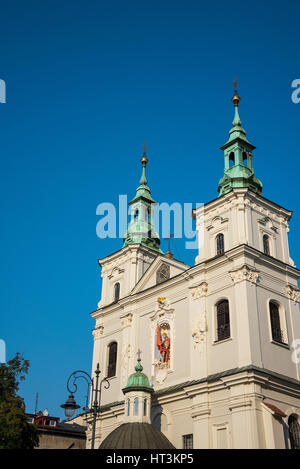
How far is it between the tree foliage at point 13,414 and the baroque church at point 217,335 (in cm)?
441

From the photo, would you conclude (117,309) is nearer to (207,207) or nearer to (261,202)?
(207,207)

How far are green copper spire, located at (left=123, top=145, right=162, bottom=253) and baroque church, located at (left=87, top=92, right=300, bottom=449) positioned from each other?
6.17 feet

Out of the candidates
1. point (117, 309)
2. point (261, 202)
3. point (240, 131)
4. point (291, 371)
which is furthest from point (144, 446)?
point (240, 131)

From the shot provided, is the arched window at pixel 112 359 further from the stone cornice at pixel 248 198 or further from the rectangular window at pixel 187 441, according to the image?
the stone cornice at pixel 248 198

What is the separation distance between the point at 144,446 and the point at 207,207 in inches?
574

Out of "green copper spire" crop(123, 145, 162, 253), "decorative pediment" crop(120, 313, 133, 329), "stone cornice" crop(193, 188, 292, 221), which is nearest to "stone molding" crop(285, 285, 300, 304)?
"stone cornice" crop(193, 188, 292, 221)

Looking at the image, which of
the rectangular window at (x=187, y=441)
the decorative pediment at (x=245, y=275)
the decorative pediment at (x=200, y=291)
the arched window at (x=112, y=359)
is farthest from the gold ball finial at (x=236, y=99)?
the rectangular window at (x=187, y=441)

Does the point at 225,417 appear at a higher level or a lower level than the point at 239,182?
lower

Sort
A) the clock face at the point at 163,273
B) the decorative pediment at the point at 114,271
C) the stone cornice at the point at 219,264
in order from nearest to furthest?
the stone cornice at the point at 219,264, the clock face at the point at 163,273, the decorative pediment at the point at 114,271

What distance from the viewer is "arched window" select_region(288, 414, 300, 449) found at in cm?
2764

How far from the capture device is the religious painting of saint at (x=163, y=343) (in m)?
33.3
